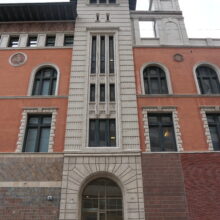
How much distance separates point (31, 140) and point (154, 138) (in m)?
8.82

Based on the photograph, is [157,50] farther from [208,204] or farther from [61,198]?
[61,198]

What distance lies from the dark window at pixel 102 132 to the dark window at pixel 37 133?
3.19 metres

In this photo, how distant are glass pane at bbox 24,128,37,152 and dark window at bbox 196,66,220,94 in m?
13.4

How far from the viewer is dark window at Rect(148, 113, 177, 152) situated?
16156 millimetres

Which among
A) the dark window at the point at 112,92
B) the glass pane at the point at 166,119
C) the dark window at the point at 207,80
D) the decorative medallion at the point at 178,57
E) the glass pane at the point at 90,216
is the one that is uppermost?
the decorative medallion at the point at 178,57

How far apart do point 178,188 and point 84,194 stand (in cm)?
597

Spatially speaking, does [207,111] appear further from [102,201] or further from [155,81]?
[102,201]

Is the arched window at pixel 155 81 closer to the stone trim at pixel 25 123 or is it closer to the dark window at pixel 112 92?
the dark window at pixel 112 92

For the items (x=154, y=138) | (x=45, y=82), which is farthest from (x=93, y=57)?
(x=154, y=138)

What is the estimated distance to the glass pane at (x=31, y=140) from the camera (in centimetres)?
1623

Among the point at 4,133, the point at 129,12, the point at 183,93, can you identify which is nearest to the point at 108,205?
the point at 4,133

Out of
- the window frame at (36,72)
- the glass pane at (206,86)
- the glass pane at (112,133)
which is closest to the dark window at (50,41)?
the window frame at (36,72)

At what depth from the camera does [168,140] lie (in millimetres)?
16453

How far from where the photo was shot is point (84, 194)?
14.9 m
